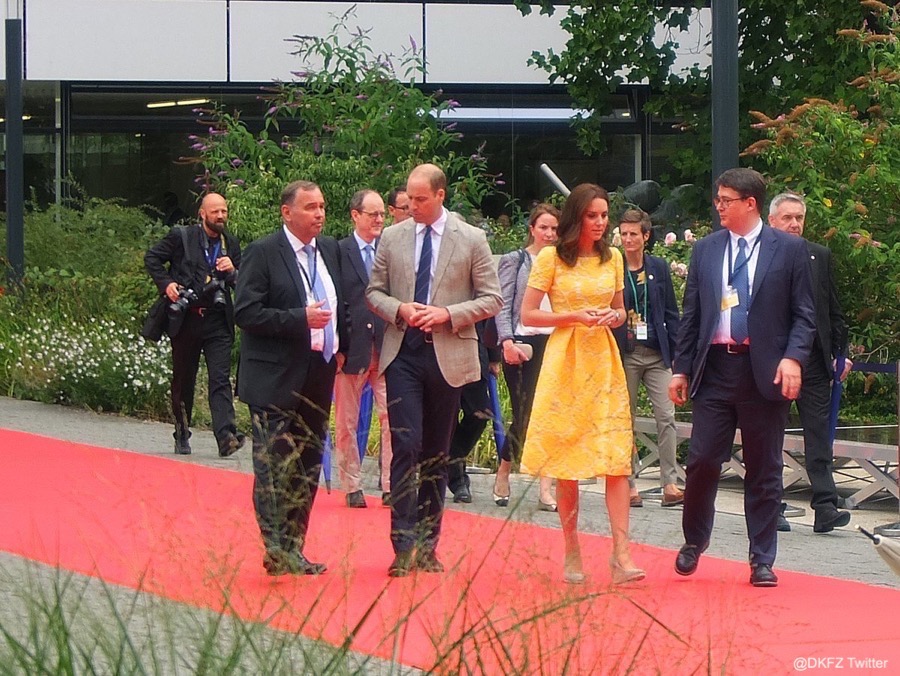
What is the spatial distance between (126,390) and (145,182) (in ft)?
35.4

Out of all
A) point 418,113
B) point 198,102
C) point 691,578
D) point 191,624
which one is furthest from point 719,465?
point 198,102

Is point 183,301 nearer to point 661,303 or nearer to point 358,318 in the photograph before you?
point 358,318

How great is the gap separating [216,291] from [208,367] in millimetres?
563

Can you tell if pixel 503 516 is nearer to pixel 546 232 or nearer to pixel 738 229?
pixel 738 229

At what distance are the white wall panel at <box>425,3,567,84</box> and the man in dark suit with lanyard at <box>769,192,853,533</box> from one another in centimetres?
1670

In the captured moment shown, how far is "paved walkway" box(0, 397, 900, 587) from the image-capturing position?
28.1ft

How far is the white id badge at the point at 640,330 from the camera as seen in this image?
10688 mm

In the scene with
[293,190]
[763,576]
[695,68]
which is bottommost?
[763,576]

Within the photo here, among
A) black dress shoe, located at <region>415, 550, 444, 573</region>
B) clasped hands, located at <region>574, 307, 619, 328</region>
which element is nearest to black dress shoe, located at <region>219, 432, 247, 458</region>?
clasped hands, located at <region>574, 307, 619, 328</region>

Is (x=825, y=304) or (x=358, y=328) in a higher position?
(x=825, y=304)

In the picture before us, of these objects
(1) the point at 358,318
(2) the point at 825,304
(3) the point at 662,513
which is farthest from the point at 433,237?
(3) the point at 662,513

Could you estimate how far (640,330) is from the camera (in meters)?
10.7

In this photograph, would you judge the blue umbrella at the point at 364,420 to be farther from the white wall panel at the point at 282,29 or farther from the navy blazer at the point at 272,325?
the white wall panel at the point at 282,29

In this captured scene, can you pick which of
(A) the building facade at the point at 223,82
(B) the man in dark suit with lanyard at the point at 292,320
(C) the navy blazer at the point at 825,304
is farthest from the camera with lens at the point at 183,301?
(A) the building facade at the point at 223,82
